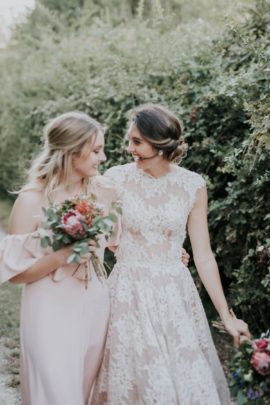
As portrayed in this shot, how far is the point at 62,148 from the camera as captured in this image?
11.2 feet

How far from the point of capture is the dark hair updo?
350 centimetres

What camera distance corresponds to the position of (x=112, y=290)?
11.8ft

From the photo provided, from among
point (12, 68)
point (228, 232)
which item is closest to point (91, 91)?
point (228, 232)

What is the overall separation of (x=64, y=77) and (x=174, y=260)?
741 centimetres

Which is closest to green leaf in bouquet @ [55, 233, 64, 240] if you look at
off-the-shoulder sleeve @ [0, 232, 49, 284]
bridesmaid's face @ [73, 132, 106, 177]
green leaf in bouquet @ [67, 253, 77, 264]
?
green leaf in bouquet @ [67, 253, 77, 264]

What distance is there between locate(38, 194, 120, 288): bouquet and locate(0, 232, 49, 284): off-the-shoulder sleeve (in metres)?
0.19

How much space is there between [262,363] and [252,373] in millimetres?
89

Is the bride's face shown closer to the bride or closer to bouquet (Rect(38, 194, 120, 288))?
the bride

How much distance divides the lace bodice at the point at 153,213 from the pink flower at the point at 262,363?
1.07 meters

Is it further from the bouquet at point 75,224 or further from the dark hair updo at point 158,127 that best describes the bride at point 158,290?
the bouquet at point 75,224

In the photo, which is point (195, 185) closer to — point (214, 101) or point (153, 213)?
point (153, 213)

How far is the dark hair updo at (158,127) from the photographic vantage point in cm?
350

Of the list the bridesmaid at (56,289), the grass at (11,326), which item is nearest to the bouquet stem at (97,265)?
the bridesmaid at (56,289)

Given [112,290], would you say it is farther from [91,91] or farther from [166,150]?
[91,91]
